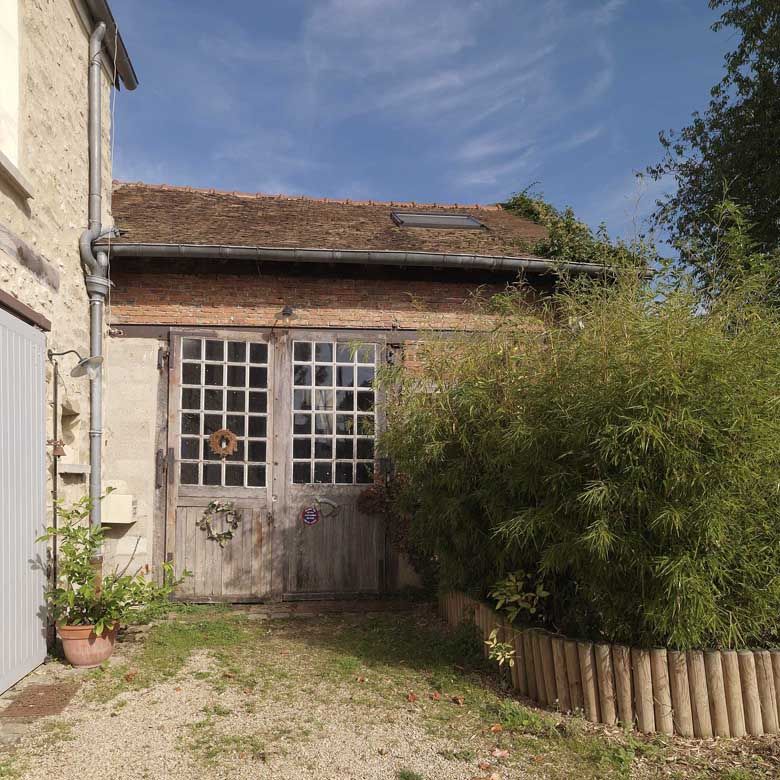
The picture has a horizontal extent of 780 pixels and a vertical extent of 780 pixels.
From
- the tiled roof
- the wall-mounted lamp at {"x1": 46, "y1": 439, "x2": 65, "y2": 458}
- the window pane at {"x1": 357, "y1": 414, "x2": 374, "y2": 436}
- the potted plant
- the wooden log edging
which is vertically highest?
the tiled roof

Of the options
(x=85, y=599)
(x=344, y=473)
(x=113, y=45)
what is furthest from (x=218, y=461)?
(x=113, y=45)

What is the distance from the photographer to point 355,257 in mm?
7105

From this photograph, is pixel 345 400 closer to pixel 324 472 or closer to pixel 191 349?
pixel 324 472

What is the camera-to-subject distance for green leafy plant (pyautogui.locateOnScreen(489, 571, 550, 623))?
4.48 metres

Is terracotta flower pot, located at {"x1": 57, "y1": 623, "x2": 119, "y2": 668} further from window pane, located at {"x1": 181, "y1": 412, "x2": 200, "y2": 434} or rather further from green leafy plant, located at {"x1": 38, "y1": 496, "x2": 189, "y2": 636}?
window pane, located at {"x1": 181, "y1": 412, "x2": 200, "y2": 434}

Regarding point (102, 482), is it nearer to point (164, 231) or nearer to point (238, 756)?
point (164, 231)

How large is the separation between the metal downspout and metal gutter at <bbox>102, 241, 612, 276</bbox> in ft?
0.90

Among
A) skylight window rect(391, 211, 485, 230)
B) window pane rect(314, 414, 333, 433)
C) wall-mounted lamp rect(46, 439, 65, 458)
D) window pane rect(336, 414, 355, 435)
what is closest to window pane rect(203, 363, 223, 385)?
window pane rect(314, 414, 333, 433)

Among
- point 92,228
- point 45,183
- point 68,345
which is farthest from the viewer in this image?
point 92,228

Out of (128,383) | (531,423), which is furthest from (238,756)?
(128,383)

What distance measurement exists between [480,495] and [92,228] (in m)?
4.36

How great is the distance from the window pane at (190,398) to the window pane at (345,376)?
151 cm

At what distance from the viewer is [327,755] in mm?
3656

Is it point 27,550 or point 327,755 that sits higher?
point 27,550
